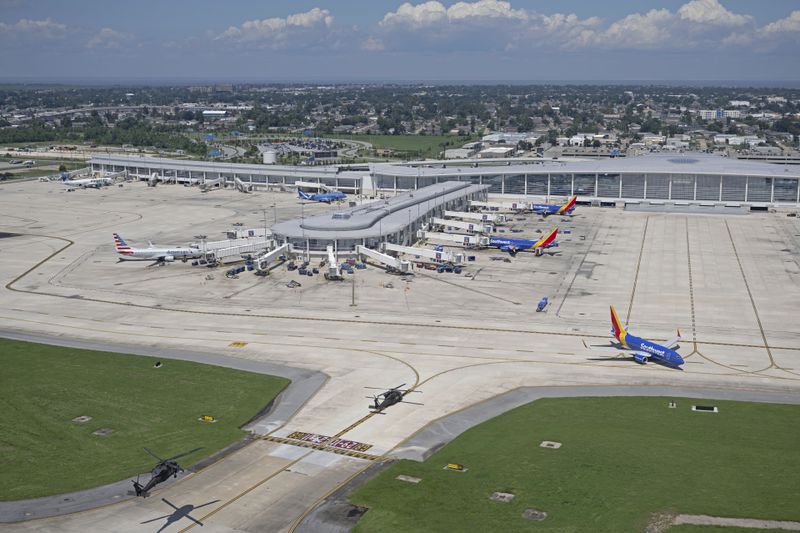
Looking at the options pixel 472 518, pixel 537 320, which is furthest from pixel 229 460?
pixel 537 320

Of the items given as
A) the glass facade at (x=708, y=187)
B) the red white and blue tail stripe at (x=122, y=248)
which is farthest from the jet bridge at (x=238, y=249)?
the glass facade at (x=708, y=187)

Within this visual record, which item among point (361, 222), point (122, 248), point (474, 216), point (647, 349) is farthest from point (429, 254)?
point (647, 349)

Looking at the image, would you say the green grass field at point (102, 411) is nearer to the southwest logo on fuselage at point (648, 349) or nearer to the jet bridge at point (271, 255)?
the southwest logo on fuselage at point (648, 349)

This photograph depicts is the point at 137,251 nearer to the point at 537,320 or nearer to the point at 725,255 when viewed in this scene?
the point at 537,320

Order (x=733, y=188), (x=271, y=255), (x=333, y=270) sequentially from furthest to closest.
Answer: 1. (x=733, y=188)
2. (x=271, y=255)
3. (x=333, y=270)

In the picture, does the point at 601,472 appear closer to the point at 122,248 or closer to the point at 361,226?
the point at 361,226

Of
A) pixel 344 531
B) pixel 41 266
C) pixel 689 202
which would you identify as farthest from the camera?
pixel 689 202

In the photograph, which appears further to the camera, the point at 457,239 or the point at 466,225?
the point at 466,225
